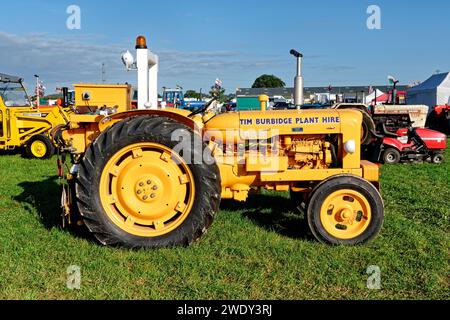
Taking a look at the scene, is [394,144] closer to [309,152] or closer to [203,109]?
[309,152]

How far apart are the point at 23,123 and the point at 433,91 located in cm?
2050

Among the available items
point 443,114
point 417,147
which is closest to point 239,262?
point 417,147

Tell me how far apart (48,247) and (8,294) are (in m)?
0.96

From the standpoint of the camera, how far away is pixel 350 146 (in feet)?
14.9

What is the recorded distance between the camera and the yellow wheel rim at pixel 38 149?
11.8 m

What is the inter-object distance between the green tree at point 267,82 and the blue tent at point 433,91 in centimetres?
5785

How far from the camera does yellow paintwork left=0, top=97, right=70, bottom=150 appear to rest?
12172mm

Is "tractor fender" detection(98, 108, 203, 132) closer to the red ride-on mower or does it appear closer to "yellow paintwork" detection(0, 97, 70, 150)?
the red ride-on mower

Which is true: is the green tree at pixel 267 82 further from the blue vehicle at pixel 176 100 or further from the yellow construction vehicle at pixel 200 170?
the yellow construction vehicle at pixel 200 170

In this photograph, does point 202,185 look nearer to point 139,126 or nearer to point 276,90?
point 139,126

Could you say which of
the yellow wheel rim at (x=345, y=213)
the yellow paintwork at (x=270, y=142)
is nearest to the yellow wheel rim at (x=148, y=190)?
the yellow paintwork at (x=270, y=142)

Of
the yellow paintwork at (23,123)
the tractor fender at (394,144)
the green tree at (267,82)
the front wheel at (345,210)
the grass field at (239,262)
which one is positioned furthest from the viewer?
the green tree at (267,82)

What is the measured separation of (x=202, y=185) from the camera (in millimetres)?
4152
